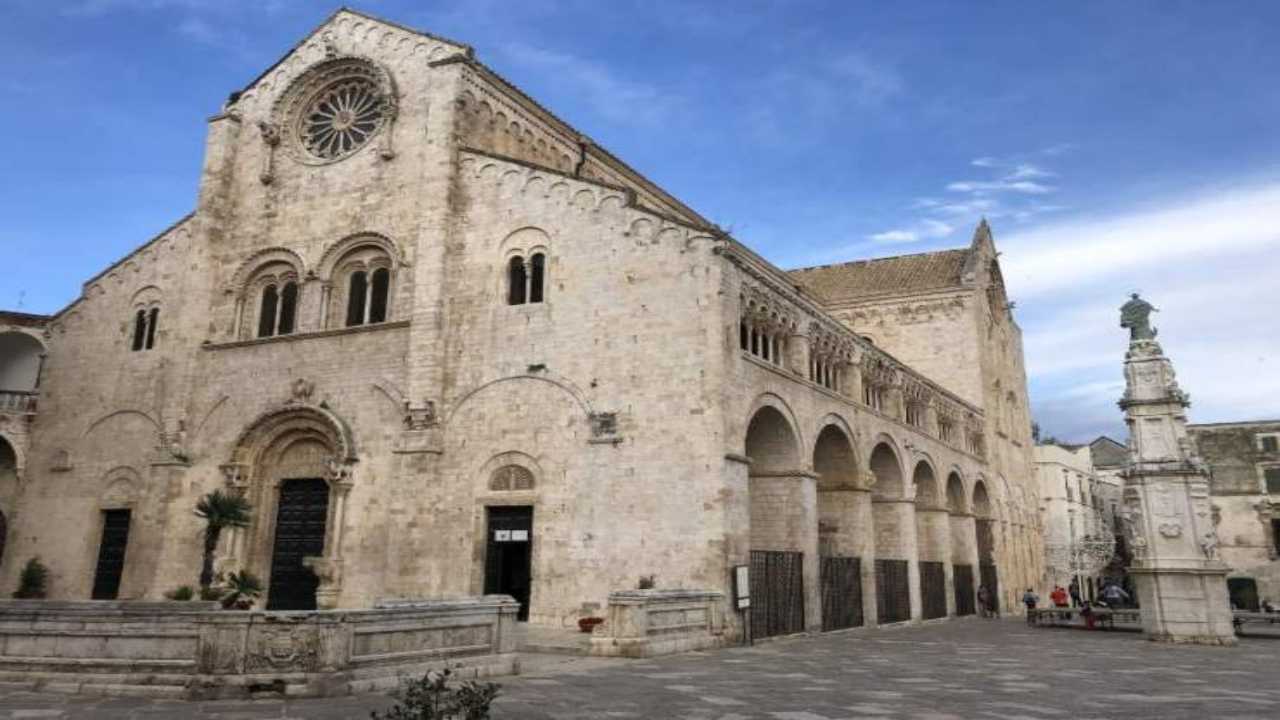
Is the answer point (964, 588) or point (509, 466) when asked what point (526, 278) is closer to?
point (509, 466)

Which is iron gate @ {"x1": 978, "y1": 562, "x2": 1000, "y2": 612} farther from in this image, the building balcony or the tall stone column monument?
the building balcony

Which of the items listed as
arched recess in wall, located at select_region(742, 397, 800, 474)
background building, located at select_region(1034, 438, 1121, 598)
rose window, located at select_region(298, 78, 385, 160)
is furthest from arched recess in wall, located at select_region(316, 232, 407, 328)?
background building, located at select_region(1034, 438, 1121, 598)

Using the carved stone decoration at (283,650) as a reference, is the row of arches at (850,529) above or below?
above

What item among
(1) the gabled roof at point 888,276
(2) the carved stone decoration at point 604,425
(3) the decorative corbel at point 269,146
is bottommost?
(2) the carved stone decoration at point 604,425

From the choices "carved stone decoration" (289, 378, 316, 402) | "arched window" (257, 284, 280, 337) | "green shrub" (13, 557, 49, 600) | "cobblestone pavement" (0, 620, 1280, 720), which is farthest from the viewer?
"arched window" (257, 284, 280, 337)

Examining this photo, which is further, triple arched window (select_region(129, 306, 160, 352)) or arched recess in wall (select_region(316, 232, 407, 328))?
triple arched window (select_region(129, 306, 160, 352))

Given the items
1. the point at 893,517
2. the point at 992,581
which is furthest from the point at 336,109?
the point at 992,581

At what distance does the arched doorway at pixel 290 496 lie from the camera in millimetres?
21797

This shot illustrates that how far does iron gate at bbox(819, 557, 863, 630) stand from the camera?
21.9 metres

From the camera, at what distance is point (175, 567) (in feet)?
74.8

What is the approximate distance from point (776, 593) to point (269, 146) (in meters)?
18.8

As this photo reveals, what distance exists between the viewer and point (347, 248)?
2391 centimetres

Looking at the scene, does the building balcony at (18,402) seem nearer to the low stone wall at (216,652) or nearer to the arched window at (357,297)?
the arched window at (357,297)

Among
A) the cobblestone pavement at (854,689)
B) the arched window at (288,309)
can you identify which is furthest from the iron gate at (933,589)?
the arched window at (288,309)
